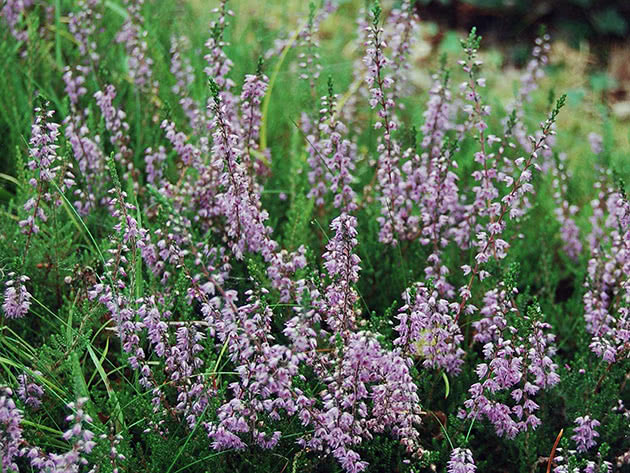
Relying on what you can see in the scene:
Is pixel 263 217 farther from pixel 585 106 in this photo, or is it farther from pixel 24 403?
pixel 585 106

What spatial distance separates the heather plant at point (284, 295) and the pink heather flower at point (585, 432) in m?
0.02

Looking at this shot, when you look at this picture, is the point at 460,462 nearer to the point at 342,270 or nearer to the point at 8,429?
the point at 342,270

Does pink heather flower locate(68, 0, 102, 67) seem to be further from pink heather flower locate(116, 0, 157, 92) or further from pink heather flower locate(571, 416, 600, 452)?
pink heather flower locate(571, 416, 600, 452)

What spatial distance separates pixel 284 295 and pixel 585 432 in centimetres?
140

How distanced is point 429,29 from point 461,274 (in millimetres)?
5688

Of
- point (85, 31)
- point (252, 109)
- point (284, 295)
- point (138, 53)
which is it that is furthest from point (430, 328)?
point (85, 31)

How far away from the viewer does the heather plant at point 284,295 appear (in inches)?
107

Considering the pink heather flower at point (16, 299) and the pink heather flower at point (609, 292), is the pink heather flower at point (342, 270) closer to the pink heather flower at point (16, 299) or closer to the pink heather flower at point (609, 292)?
the pink heather flower at point (609, 292)

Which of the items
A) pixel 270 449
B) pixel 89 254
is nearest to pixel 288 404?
pixel 270 449

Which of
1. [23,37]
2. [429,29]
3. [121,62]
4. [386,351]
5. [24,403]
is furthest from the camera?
[429,29]

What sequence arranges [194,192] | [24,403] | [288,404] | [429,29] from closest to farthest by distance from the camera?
[288,404] → [24,403] → [194,192] → [429,29]

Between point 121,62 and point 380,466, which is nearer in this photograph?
point 380,466

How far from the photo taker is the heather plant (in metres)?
2.73

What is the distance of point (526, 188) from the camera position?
9.89 feet
